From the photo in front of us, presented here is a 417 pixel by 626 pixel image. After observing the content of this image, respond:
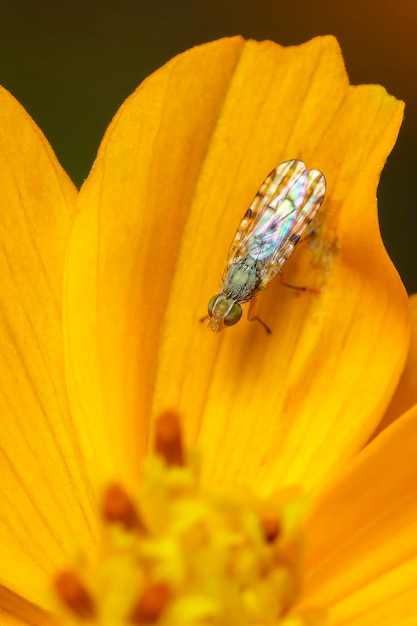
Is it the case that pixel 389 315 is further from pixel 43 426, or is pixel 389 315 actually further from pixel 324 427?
pixel 43 426

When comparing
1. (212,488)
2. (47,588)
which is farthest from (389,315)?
(47,588)

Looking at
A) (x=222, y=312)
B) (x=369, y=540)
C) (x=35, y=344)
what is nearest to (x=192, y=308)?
(x=222, y=312)

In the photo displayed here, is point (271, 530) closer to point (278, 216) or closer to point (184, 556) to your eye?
point (184, 556)

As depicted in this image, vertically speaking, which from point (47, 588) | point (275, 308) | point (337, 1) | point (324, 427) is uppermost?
point (337, 1)

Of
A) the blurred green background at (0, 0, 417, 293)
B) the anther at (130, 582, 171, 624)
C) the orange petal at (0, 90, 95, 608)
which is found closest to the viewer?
the anther at (130, 582, 171, 624)

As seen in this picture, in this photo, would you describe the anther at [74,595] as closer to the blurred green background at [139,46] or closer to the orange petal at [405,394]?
the orange petal at [405,394]

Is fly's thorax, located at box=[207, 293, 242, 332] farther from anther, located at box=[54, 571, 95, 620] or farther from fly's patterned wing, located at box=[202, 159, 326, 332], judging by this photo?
anther, located at box=[54, 571, 95, 620]

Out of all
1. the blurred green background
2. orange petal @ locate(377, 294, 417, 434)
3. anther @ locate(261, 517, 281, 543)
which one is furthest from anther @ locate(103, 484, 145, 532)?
the blurred green background
